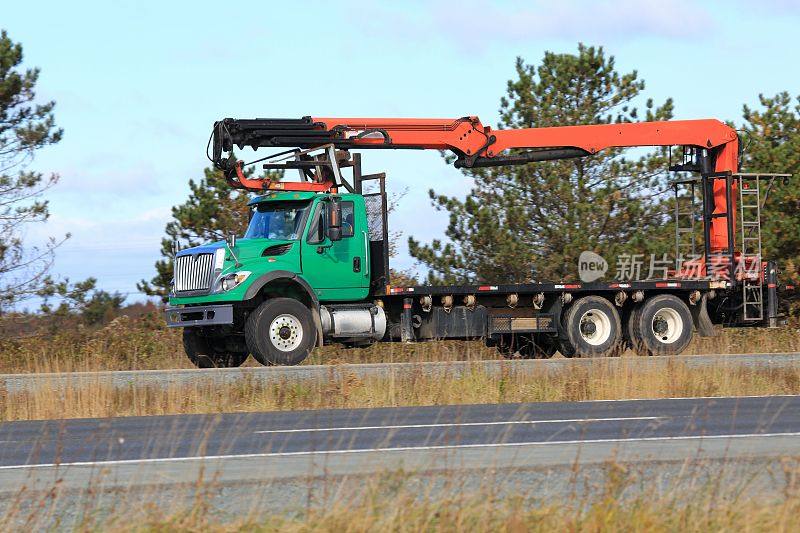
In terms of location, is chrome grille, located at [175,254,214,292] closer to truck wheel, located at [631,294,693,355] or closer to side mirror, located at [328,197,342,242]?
side mirror, located at [328,197,342,242]

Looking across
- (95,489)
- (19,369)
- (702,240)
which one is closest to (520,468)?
(95,489)

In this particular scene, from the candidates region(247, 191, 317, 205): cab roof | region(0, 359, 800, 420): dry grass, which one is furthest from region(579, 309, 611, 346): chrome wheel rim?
region(247, 191, 317, 205): cab roof

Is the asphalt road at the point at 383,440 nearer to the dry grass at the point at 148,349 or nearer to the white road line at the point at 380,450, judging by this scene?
the white road line at the point at 380,450

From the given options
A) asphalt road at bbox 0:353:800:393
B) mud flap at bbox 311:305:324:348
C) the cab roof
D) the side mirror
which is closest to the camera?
Result: asphalt road at bbox 0:353:800:393

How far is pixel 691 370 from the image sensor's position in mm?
18875


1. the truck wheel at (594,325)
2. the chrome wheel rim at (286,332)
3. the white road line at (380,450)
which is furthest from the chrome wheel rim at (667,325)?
the white road line at (380,450)

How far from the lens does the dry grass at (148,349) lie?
24172 millimetres

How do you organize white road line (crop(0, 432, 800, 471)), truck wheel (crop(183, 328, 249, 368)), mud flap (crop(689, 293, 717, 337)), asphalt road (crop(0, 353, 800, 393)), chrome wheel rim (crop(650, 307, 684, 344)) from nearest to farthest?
white road line (crop(0, 432, 800, 471))
asphalt road (crop(0, 353, 800, 393))
truck wheel (crop(183, 328, 249, 368))
chrome wheel rim (crop(650, 307, 684, 344))
mud flap (crop(689, 293, 717, 337))

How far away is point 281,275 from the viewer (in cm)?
2112

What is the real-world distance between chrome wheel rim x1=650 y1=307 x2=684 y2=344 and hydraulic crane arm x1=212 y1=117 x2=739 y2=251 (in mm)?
2153

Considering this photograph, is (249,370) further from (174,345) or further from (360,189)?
(174,345)

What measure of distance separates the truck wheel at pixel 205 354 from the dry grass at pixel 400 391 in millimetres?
5342

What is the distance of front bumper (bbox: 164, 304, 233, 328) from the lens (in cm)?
2081

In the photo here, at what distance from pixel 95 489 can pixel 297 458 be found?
2465 mm
